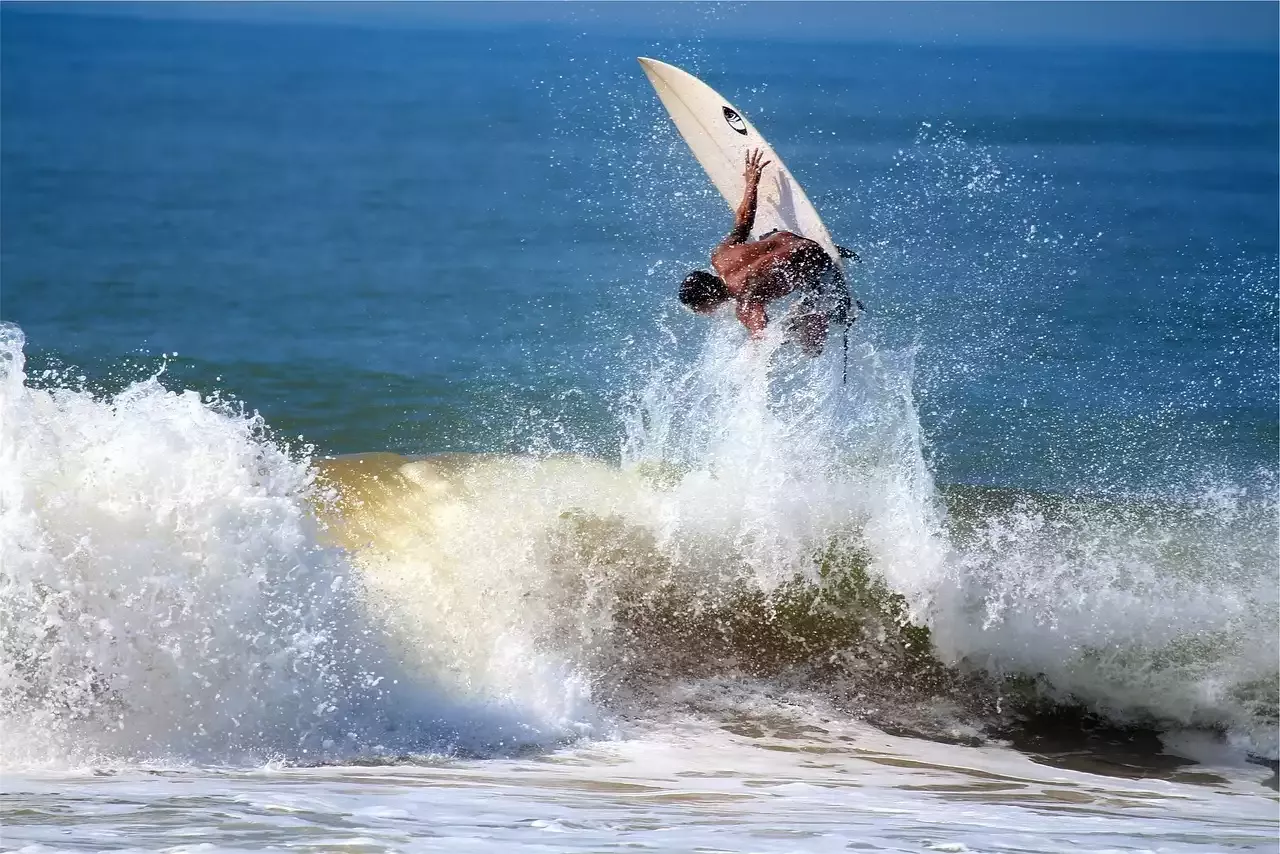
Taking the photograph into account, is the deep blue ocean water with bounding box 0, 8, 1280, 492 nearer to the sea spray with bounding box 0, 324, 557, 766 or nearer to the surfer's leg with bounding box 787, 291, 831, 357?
the surfer's leg with bounding box 787, 291, 831, 357

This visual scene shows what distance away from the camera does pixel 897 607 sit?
8062 mm

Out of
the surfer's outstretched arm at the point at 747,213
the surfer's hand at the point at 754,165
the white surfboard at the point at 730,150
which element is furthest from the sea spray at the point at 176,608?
the white surfboard at the point at 730,150

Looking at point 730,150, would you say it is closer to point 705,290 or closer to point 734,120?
point 734,120

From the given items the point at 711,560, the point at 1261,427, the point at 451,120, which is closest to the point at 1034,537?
the point at 711,560

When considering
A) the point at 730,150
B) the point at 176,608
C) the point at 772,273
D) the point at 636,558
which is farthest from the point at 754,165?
the point at 176,608

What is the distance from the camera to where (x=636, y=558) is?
823 centimetres

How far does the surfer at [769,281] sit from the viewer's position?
28.3 ft

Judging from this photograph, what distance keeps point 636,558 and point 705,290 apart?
1.59 meters

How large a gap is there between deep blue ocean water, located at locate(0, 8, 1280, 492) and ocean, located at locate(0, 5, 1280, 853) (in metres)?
0.10

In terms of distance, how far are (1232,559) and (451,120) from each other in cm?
2773

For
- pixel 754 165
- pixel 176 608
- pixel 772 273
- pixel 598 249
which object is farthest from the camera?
pixel 598 249

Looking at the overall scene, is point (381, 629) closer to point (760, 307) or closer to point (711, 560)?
point (711, 560)

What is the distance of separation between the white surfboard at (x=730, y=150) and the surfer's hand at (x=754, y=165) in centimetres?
4

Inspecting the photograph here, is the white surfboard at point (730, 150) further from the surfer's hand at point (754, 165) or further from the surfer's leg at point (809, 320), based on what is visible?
the surfer's leg at point (809, 320)
